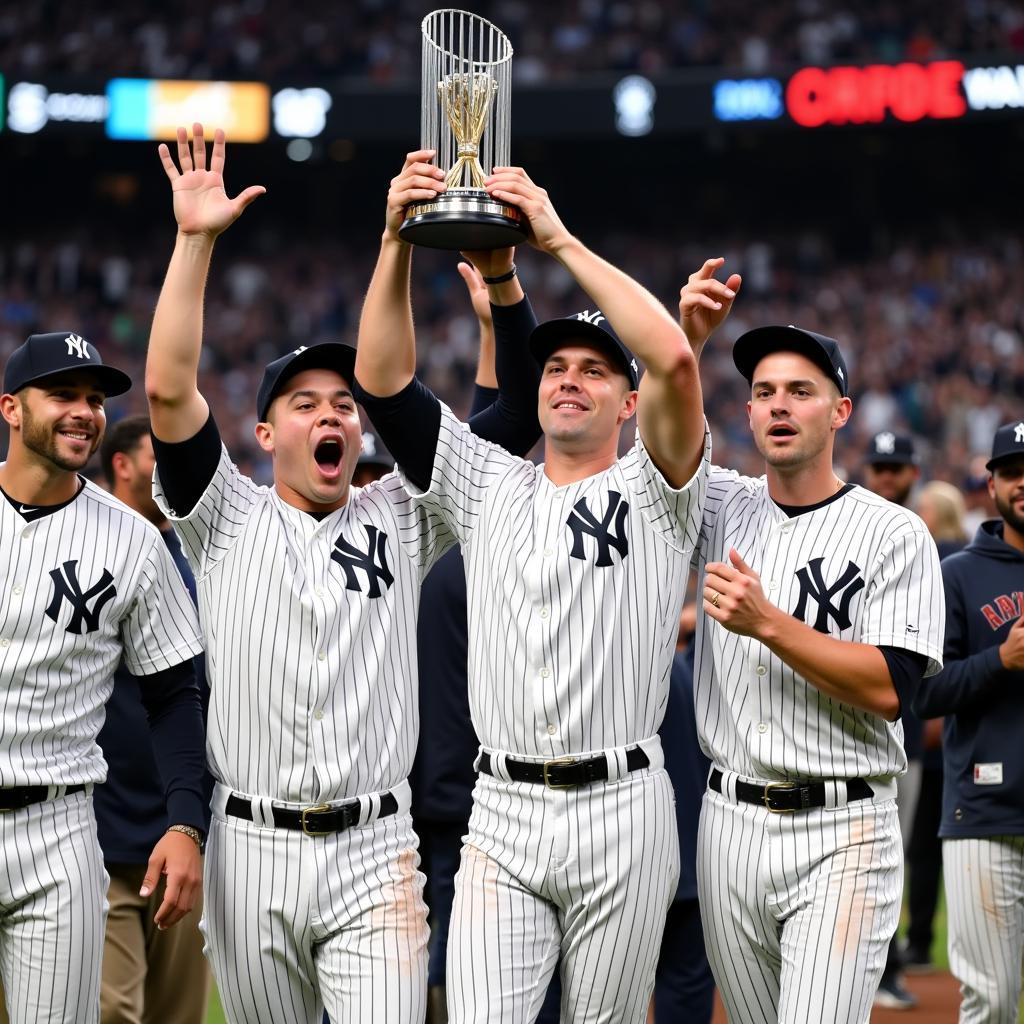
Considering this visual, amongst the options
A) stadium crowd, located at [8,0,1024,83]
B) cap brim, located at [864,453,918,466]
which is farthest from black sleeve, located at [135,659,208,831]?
stadium crowd, located at [8,0,1024,83]

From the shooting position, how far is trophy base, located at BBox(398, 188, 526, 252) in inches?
140

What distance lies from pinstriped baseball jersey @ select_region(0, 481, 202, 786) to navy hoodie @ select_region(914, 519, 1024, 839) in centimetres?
230

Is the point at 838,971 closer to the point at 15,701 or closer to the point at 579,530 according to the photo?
the point at 579,530

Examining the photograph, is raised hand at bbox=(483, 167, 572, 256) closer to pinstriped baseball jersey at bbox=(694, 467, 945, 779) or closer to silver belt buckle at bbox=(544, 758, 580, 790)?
pinstriped baseball jersey at bbox=(694, 467, 945, 779)

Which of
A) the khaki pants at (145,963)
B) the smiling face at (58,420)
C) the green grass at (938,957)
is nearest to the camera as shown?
the smiling face at (58,420)

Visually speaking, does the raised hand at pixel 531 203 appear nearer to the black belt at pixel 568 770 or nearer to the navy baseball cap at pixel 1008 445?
the black belt at pixel 568 770

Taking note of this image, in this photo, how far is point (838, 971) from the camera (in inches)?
132

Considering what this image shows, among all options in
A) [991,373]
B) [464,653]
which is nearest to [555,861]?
[464,653]

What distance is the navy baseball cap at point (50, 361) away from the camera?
12.6 ft

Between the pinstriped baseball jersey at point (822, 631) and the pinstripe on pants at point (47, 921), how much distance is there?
1.54 meters

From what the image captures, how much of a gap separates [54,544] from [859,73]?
17.7 metres

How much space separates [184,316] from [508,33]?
19.3 metres

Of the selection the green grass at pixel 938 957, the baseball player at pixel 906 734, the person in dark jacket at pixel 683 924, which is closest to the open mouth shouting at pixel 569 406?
the person in dark jacket at pixel 683 924

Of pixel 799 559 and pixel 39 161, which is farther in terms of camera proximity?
pixel 39 161
